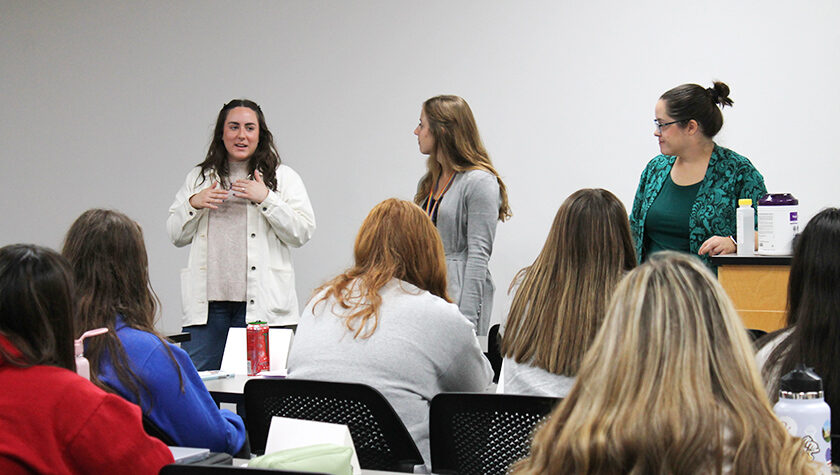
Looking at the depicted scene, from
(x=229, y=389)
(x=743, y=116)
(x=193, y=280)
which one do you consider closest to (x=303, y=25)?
(x=193, y=280)

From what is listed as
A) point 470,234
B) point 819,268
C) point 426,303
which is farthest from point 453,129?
point 819,268

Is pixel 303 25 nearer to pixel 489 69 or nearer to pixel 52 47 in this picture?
pixel 489 69

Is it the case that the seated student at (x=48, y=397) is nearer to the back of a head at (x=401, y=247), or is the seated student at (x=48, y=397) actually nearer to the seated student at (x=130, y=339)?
the seated student at (x=130, y=339)

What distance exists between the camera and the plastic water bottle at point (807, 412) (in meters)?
1.35

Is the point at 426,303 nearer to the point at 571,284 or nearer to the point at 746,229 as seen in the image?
the point at 571,284

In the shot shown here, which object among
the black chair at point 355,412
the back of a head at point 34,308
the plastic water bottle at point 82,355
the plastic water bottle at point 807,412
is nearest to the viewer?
the plastic water bottle at point 807,412

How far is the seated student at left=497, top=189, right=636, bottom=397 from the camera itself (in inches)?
79.6

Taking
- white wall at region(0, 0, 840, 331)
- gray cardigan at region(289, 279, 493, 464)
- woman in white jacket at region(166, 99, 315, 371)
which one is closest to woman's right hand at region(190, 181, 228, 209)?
woman in white jacket at region(166, 99, 315, 371)

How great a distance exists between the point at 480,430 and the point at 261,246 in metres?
2.11

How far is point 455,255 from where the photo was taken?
3.54m

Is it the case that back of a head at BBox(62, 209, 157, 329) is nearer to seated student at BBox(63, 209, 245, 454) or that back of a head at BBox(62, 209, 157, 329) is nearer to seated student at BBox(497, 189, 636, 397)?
seated student at BBox(63, 209, 245, 454)

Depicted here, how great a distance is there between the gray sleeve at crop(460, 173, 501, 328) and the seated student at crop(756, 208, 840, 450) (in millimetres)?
1767

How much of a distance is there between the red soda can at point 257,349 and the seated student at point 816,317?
5.31 ft

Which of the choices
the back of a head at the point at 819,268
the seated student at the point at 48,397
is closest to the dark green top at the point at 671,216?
the back of a head at the point at 819,268
